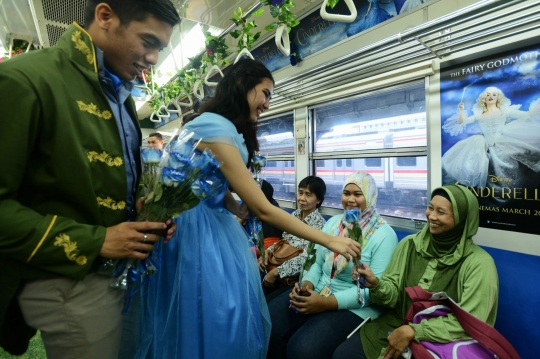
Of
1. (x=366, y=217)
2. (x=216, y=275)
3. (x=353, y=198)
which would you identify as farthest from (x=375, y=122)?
(x=216, y=275)

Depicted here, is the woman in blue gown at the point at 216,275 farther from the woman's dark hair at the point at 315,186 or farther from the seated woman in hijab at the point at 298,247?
the woman's dark hair at the point at 315,186

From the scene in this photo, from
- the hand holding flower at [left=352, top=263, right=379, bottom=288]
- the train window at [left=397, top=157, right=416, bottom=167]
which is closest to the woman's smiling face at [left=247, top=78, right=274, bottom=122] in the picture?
the hand holding flower at [left=352, top=263, right=379, bottom=288]

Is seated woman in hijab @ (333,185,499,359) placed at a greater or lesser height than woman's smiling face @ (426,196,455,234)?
lesser

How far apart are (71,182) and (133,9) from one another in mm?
532

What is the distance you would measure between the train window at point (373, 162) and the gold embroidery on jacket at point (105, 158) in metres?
2.63

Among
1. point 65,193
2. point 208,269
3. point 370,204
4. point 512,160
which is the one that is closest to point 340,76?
point 370,204

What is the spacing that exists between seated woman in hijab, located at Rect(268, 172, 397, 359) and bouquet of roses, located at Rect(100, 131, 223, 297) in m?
1.07

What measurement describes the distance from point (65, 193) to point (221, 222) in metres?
0.61

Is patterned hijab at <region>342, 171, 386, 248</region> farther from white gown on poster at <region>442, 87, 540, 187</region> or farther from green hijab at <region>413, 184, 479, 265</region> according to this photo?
white gown on poster at <region>442, 87, 540, 187</region>

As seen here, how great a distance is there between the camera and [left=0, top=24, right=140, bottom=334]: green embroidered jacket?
69 cm

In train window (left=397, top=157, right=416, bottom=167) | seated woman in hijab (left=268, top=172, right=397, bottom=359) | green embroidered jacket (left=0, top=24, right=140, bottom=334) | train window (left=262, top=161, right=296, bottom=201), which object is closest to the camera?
green embroidered jacket (left=0, top=24, right=140, bottom=334)

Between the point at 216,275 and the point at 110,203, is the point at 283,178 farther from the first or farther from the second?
the point at 110,203

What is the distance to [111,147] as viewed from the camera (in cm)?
87

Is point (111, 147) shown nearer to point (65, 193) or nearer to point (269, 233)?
point (65, 193)
